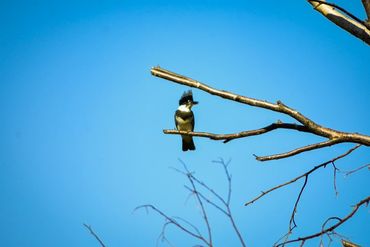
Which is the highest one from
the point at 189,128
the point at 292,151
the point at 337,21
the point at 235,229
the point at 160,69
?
the point at 189,128

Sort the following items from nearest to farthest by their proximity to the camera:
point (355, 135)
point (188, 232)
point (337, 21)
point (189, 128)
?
point (188, 232) → point (355, 135) → point (337, 21) → point (189, 128)

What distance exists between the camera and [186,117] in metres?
8.74

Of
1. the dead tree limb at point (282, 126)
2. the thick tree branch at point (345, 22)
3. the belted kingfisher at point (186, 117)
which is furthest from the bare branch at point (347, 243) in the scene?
the belted kingfisher at point (186, 117)

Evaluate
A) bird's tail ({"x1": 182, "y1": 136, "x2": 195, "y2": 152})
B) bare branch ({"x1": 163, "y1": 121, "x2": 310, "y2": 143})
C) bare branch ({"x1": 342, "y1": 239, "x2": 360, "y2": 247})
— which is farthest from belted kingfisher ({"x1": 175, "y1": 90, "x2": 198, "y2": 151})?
bare branch ({"x1": 342, "y1": 239, "x2": 360, "y2": 247})

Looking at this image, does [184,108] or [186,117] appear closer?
[186,117]

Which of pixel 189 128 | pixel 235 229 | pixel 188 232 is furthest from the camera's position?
pixel 189 128

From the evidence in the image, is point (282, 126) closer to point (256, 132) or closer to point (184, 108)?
point (256, 132)

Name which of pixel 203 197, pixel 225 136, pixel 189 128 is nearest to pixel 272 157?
pixel 225 136

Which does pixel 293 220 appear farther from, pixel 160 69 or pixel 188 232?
pixel 160 69

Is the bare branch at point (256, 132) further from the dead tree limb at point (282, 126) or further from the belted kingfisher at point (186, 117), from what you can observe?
the belted kingfisher at point (186, 117)

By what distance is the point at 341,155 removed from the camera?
232cm

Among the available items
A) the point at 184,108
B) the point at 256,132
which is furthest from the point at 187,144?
the point at 256,132

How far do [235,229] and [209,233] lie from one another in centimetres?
11

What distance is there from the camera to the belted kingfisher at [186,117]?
8.79 meters
